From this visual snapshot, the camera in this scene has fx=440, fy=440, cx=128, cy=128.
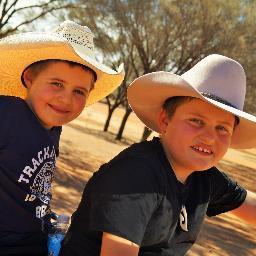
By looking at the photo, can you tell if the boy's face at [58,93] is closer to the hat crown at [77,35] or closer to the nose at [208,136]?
the hat crown at [77,35]

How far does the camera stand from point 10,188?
7.38 feet

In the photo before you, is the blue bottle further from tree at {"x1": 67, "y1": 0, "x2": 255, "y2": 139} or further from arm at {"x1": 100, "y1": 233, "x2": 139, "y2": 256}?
tree at {"x1": 67, "y1": 0, "x2": 255, "y2": 139}

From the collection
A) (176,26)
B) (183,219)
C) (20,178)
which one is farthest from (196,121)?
(176,26)

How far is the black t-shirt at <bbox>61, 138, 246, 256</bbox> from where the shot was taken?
162 centimetres

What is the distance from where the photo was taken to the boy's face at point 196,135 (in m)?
1.90

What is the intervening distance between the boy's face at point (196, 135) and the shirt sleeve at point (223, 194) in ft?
1.11

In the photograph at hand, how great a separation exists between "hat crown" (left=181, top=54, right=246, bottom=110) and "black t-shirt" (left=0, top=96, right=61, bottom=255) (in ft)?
2.87

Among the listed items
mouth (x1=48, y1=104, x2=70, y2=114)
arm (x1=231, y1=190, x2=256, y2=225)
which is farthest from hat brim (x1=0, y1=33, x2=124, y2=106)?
arm (x1=231, y1=190, x2=256, y2=225)

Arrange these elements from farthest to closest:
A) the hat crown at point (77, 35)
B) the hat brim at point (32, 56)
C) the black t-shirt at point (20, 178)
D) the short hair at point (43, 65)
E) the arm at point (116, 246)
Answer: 1. the hat crown at point (77, 35)
2. the short hair at point (43, 65)
3. the hat brim at point (32, 56)
4. the black t-shirt at point (20, 178)
5. the arm at point (116, 246)

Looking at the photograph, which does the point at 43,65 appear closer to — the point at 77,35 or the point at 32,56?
the point at 32,56

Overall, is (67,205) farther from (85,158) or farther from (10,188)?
(85,158)

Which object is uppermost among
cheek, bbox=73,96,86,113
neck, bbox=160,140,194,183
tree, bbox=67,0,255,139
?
tree, bbox=67,0,255,139

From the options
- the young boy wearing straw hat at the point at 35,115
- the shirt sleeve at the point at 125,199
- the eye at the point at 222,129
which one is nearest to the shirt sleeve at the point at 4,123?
the young boy wearing straw hat at the point at 35,115

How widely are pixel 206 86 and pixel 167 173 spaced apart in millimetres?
469
